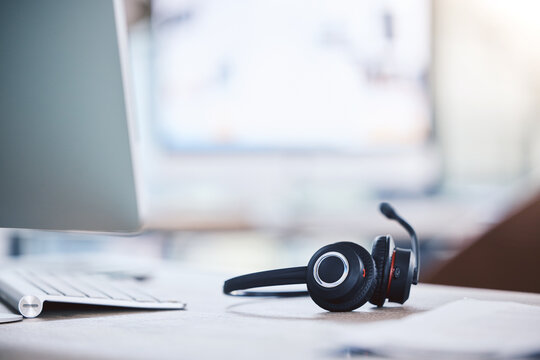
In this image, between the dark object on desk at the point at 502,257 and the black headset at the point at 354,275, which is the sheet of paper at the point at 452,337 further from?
the dark object on desk at the point at 502,257

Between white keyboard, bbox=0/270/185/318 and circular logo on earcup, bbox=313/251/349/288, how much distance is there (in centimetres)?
16

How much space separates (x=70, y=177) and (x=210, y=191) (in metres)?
2.63

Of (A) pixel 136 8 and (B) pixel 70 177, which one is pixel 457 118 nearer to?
(A) pixel 136 8

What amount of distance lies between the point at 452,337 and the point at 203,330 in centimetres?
23

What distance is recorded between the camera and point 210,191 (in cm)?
341

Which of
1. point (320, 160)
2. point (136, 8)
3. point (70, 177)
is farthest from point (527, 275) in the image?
point (136, 8)

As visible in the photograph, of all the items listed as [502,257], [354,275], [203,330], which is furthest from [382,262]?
[502,257]

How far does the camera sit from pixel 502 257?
62.1 inches

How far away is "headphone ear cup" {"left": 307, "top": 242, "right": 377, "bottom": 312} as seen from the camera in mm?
672

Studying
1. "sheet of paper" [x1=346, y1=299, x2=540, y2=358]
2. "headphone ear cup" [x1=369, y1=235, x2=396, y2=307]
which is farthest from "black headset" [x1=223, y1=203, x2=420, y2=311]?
"sheet of paper" [x1=346, y1=299, x2=540, y2=358]

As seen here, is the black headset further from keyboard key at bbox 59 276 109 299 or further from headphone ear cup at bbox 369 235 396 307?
keyboard key at bbox 59 276 109 299

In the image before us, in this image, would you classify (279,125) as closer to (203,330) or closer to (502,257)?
(502,257)

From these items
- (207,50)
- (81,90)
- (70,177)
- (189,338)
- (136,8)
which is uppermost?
(136,8)

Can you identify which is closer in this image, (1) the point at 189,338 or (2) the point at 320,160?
(1) the point at 189,338
